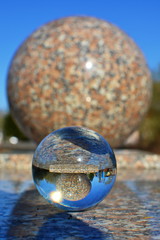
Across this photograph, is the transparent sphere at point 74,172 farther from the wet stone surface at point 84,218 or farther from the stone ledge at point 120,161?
the stone ledge at point 120,161

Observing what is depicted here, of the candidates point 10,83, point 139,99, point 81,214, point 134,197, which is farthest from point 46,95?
point 81,214

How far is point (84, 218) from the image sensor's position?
2.91 metres

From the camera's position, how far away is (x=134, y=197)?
399 cm

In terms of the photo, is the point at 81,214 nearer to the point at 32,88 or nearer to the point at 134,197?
the point at 134,197

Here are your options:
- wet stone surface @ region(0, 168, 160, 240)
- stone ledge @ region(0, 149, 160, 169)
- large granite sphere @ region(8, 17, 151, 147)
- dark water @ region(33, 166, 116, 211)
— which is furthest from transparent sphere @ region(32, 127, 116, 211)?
stone ledge @ region(0, 149, 160, 169)

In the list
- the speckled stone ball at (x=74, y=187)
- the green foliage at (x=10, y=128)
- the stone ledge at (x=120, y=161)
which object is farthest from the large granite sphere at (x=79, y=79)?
the green foliage at (x=10, y=128)

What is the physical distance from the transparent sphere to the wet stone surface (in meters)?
0.19

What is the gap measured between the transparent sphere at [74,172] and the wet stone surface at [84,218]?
193 mm

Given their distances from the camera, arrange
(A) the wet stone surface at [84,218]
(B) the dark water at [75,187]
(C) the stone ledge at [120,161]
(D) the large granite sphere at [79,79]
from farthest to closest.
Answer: (C) the stone ledge at [120,161], (D) the large granite sphere at [79,79], (B) the dark water at [75,187], (A) the wet stone surface at [84,218]

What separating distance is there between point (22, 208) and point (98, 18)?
6.10 meters

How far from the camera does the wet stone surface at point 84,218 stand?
8.04ft

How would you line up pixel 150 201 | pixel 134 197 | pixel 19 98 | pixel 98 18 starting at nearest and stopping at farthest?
pixel 150 201 < pixel 134 197 < pixel 19 98 < pixel 98 18

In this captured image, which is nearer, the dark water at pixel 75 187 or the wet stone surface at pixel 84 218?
the wet stone surface at pixel 84 218

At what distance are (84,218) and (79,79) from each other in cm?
463
